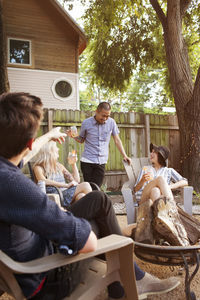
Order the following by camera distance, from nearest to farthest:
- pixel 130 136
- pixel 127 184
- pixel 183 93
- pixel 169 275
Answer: pixel 169 275 < pixel 127 184 < pixel 183 93 < pixel 130 136

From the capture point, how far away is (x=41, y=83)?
13273 mm

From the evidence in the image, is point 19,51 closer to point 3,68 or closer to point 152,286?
point 3,68

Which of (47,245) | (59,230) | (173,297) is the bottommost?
(173,297)

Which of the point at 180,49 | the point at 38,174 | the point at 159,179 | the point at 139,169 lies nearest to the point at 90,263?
the point at 159,179

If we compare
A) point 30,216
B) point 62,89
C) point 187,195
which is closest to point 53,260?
point 30,216

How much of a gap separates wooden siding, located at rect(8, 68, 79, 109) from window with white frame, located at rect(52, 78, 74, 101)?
12 cm

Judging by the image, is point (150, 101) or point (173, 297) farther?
point (150, 101)

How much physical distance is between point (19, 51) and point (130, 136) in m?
7.30

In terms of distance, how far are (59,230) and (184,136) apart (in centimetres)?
603

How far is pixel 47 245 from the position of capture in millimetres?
1602

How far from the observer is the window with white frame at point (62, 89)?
13.5 meters

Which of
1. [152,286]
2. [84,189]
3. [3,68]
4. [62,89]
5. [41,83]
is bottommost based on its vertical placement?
[152,286]

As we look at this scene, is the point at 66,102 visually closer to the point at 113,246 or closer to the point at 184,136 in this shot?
the point at 184,136

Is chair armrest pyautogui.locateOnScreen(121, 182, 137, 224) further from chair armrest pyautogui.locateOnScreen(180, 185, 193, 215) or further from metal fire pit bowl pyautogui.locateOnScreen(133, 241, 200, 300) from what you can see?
metal fire pit bowl pyautogui.locateOnScreen(133, 241, 200, 300)
